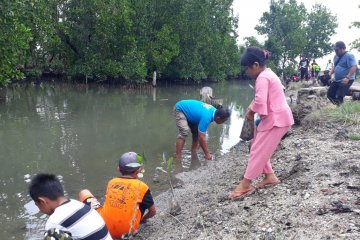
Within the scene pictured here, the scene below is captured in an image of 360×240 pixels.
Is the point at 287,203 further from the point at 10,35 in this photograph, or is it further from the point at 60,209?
the point at 10,35

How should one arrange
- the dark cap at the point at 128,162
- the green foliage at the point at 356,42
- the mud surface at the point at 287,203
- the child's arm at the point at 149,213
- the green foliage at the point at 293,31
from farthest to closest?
the green foliage at the point at 293,31, the green foliage at the point at 356,42, the child's arm at the point at 149,213, the dark cap at the point at 128,162, the mud surface at the point at 287,203

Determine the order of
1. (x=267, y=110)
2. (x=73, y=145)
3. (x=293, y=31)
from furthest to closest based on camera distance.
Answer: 1. (x=293, y=31)
2. (x=73, y=145)
3. (x=267, y=110)

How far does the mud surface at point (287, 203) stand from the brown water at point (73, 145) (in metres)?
1.31

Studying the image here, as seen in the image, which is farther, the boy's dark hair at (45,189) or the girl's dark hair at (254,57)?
the girl's dark hair at (254,57)

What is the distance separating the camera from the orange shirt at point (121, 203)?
3986mm

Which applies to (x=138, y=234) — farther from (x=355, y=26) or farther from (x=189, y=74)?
(x=189, y=74)

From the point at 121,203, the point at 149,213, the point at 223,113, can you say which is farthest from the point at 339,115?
the point at 121,203

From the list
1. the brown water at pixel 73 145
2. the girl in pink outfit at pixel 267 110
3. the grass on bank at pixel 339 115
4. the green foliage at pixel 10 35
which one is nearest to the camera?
the girl in pink outfit at pixel 267 110

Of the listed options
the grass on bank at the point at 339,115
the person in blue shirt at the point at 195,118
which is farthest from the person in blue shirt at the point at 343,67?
the person in blue shirt at the point at 195,118

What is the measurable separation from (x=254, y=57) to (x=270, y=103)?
54 cm

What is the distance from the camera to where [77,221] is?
270 centimetres

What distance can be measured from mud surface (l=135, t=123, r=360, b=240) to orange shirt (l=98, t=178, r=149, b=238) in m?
0.45

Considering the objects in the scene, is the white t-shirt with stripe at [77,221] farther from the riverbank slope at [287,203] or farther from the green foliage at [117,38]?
the green foliage at [117,38]

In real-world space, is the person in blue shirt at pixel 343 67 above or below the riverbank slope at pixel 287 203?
above
